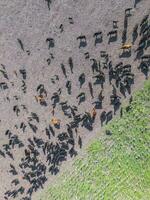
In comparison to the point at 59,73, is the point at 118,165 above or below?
below

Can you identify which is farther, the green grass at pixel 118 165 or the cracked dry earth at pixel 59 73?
the green grass at pixel 118 165

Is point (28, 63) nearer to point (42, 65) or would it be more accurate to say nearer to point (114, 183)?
point (42, 65)

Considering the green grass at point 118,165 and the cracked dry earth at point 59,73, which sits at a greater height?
the cracked dry earth at point 59,73

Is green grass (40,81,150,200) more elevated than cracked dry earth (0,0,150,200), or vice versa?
cracked dry earth (0,0,150,200)

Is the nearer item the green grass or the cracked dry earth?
the cracked dry earth

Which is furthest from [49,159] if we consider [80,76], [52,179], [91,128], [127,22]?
[127,22]
